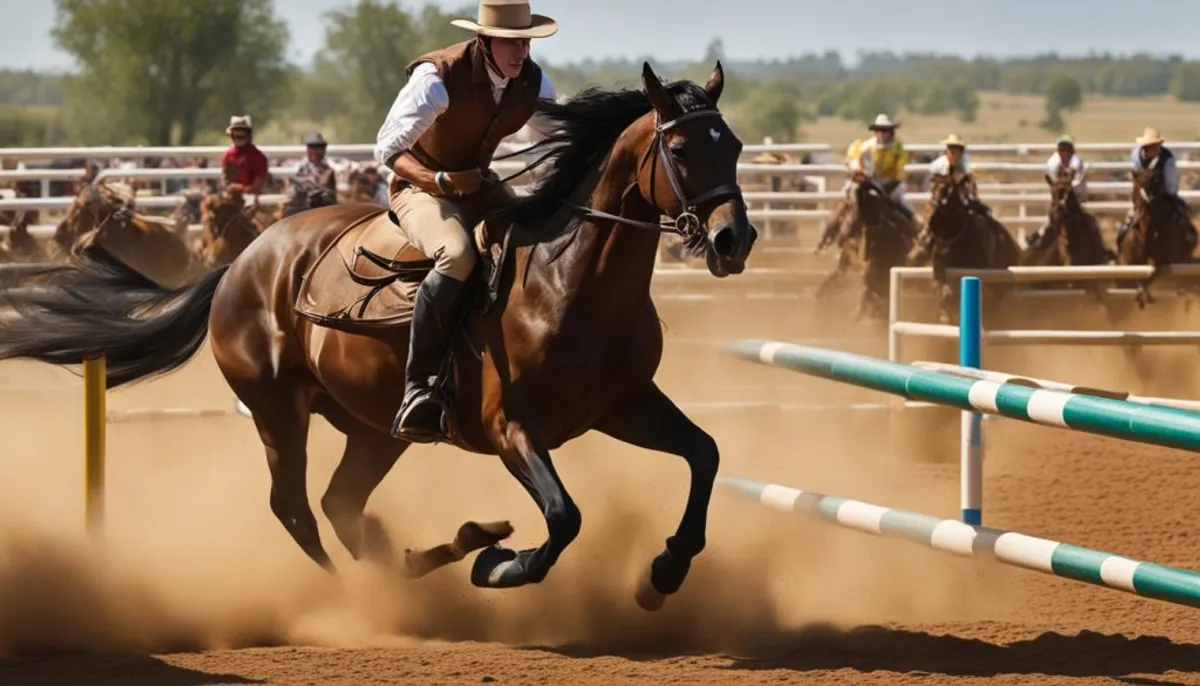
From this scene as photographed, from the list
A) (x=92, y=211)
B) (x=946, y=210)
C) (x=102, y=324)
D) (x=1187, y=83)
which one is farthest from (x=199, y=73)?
(x=1187, y=83)

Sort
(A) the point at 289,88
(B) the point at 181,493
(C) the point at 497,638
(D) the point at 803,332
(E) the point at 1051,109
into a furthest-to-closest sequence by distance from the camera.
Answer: (E) the point at 1051,109 < (A) the point at 289,88 < (D) the point at 803,332 < (B) the point at 181,493 < (C) the point at 497,638

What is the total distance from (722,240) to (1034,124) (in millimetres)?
141153

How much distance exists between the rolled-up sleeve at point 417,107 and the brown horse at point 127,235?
11.8 m

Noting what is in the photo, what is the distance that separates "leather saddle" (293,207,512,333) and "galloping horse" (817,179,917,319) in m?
10.2

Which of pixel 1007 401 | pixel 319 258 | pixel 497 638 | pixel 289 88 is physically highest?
pixel 289 88

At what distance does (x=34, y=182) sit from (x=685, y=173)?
1837 cm

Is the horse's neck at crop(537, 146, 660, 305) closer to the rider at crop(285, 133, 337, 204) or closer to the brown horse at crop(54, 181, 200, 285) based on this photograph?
the rider at crop(285, 133, 337, 204)

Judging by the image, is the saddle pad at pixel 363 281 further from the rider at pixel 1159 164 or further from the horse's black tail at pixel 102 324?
the rider at pixel 1159 164

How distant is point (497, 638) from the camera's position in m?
6.61

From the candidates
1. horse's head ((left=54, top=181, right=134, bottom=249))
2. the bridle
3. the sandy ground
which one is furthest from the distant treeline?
the bridle

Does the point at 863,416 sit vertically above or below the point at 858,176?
below

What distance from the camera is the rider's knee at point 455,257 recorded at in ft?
20.7

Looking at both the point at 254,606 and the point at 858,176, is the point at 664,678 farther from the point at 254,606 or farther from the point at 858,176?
the point at 858,176

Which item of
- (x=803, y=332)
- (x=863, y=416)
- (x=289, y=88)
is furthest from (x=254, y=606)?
(x=289, y=88)
